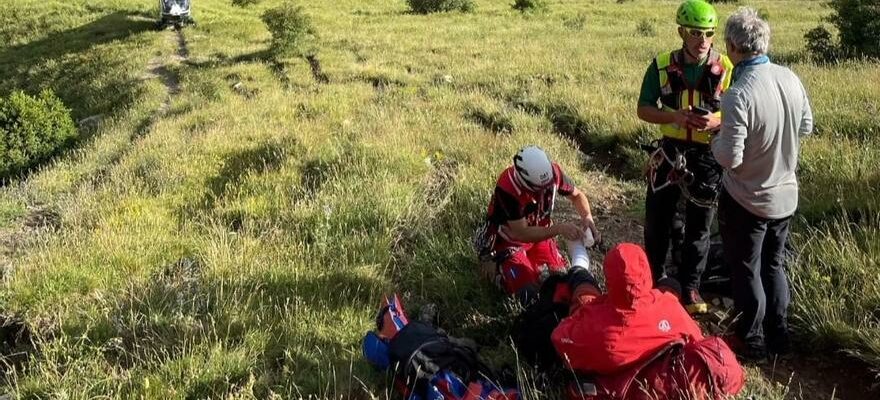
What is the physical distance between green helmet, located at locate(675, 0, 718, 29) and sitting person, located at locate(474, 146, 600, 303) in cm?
119

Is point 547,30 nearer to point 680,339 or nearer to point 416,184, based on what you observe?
point 416,184

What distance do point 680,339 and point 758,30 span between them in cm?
154

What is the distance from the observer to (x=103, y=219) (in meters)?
6.27

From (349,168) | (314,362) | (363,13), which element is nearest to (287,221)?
(349,168)

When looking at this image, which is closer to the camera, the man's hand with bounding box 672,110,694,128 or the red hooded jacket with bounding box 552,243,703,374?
the red hooded jacket with bounding box 552,243,703,374

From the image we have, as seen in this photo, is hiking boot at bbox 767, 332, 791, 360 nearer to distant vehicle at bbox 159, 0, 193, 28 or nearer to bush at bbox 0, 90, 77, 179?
bush at bbox 0, 90, 77, 179

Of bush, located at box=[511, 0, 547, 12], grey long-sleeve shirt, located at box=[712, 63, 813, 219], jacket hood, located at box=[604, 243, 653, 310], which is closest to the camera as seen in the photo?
jacket hood, located at box=[604, 243, 653, 310]

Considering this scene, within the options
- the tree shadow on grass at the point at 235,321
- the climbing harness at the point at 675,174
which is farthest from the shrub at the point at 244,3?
the climbing harness at the point at 675,174

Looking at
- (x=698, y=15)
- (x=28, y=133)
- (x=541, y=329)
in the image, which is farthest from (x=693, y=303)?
(x=28, y=133)

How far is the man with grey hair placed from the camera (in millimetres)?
→ 3342

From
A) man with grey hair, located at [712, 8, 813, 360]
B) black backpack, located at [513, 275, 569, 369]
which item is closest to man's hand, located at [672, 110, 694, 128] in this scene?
man with grey hair, located at [712, 8, 813, 360]

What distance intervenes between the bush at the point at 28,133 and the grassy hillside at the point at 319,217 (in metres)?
1.56

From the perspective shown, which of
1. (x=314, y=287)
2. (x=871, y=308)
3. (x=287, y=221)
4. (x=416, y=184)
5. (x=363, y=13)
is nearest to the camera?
(x=871, y=308)

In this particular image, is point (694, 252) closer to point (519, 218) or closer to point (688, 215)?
point (688, 215)
